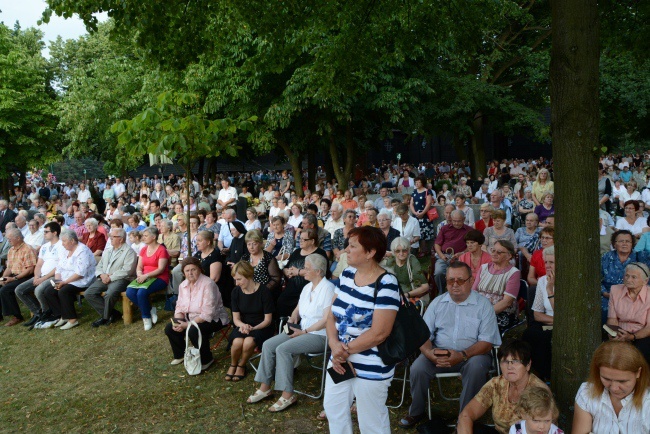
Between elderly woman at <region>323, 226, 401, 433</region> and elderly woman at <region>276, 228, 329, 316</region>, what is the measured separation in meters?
3.04

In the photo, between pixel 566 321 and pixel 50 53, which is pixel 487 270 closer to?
pixel 566 321

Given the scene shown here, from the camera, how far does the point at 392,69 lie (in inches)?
692

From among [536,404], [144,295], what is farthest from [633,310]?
[144,295]

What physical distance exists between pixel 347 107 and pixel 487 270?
36.4 ft

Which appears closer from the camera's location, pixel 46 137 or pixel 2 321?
pixel 2 321

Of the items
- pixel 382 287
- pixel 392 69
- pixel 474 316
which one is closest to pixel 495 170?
pixel 392 69

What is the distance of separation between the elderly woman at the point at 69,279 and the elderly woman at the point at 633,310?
7.45m

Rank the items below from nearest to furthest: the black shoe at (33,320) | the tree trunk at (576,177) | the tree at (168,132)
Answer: the tree trunk at (576,177) → the tree at (168,132) → the black shoe at (33,320)

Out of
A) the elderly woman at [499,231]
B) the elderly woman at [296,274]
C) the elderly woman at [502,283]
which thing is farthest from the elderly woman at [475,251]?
the elderly woman at [296,274]

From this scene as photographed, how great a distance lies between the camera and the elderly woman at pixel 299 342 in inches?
222

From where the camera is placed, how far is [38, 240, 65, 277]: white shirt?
9.62 metres

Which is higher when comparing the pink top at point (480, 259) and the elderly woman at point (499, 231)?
the elderly woman at point (499, 231)

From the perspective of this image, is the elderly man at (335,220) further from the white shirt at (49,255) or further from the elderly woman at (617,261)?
the elderly woman at (617,261)

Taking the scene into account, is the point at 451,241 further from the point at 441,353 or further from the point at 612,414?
the point at 612,414
